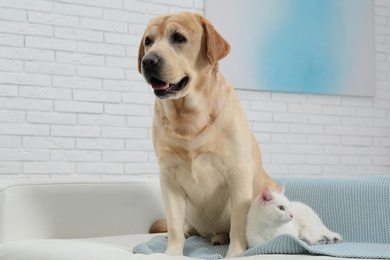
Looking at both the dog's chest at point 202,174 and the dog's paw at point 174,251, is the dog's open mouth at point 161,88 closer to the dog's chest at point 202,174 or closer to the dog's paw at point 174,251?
the dog's chest at point 202,174

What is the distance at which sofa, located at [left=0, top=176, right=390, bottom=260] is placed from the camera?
1845mm

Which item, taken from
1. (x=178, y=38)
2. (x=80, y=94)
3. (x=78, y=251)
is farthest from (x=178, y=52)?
(x=80, y=94)

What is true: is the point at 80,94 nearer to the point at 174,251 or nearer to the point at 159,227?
the point at 159,227

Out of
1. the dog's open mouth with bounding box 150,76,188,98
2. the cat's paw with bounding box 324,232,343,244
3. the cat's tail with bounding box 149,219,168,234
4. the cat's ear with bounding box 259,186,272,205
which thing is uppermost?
the dog's open mouth with bounding box 150,76,188,98

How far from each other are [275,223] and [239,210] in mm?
112

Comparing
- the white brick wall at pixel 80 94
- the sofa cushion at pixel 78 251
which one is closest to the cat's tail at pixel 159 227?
the sofa cushion at pixel 78 251

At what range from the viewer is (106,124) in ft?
10.2

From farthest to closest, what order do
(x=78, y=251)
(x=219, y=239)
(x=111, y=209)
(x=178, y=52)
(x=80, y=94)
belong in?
(x=80, y=94), (x=111, y=209), (x=219, y=239), (x=178, y=52), (x=78, y=251)

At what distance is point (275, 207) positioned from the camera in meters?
1.52

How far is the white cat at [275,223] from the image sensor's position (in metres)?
1.53

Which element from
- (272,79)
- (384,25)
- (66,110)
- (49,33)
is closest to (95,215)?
(66,110)

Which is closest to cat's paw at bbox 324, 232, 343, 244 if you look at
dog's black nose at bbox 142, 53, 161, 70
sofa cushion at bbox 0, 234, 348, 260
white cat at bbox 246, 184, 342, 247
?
white cat at bbox 246, 184, 342, 247

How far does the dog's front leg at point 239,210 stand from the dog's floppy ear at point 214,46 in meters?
0.33

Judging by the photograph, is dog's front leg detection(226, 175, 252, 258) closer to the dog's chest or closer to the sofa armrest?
the dog's chest
